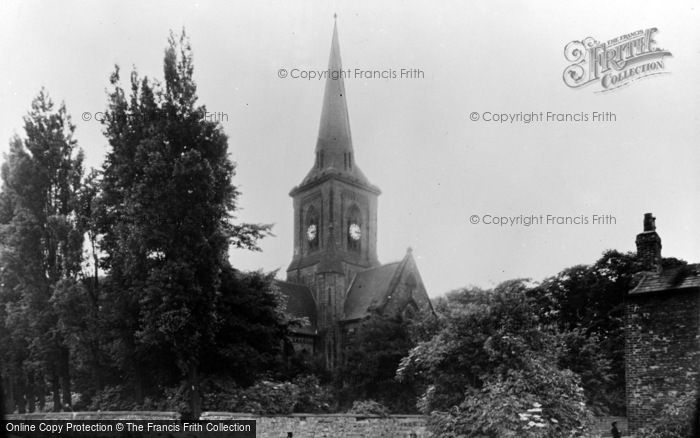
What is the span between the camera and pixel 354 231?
54625mm

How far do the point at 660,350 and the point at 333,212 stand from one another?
3809 cm

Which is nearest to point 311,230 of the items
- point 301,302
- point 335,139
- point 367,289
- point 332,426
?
point 301,302

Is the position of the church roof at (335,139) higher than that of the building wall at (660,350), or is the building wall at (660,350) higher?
the church roof at (335,139)

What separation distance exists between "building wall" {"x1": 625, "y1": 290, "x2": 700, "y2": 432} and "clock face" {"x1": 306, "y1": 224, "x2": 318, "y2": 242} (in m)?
39.1

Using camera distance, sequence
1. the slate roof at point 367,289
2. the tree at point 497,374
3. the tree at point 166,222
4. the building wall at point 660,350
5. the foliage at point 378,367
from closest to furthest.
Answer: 1. the tree at point 497,374
2. the building wall at point 660,350
3. the tree at point 166,222
4. the foliage at point 378,367
5. the slate roof at point 367,289

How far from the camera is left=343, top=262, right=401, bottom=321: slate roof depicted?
157 feet

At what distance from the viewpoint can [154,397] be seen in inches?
949

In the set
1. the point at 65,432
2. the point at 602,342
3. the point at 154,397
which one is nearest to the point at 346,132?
the point at 602,342

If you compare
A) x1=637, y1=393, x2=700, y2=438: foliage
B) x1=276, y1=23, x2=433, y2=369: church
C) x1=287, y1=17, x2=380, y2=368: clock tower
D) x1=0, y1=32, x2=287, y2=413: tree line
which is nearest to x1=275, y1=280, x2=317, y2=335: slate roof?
x1=276, y1=23, x2=433, y2=369: church

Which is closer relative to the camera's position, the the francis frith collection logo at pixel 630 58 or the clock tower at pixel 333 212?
the the francis frith collection logo at pixel 630 58

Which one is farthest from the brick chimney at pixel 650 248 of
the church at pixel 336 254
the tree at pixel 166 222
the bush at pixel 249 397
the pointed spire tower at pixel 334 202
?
the pointed spire tower at pixel 334 202

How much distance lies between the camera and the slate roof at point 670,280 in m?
16.2

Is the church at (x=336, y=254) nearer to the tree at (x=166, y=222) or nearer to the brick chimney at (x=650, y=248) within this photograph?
the tree at (x=166, y=222)

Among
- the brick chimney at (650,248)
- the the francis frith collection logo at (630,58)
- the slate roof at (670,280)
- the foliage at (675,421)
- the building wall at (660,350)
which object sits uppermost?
the the francis frith collection logo at (630,58)
